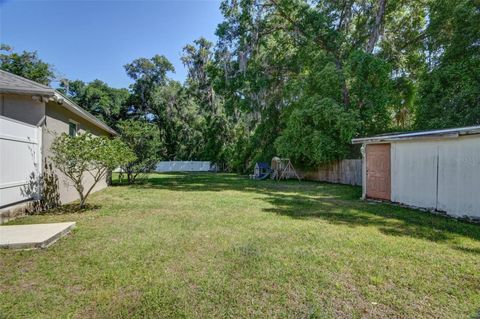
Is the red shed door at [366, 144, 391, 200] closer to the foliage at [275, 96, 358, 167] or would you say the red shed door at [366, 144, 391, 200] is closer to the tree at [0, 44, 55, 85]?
the foliage at [275, 96, 358, 167]

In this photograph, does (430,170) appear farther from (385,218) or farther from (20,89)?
(20,89)

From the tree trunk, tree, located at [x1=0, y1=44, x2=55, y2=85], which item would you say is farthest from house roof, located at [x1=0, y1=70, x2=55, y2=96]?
tree, located at [x1=0, y1=44, x2=55, y2=85]

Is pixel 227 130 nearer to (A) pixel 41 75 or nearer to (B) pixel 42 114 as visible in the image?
(A) pixel 41 75

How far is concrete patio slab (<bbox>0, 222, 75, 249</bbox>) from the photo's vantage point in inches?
147

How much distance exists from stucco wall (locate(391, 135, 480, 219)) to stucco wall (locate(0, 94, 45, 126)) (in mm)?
9235

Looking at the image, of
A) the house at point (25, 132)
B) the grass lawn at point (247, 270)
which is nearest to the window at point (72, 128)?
the house at point (25, 132)

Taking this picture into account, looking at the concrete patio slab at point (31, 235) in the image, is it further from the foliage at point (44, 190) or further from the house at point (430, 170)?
the house at point (430, 170)

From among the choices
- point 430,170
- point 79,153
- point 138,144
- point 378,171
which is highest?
point 138,144

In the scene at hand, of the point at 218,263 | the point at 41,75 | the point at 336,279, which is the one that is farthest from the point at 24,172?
the point at 41,75

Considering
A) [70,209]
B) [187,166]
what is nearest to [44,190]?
[70,209]

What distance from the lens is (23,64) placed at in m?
24.4

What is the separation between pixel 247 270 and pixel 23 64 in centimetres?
3054

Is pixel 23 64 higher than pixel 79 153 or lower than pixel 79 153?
higher

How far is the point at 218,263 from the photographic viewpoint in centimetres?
335
